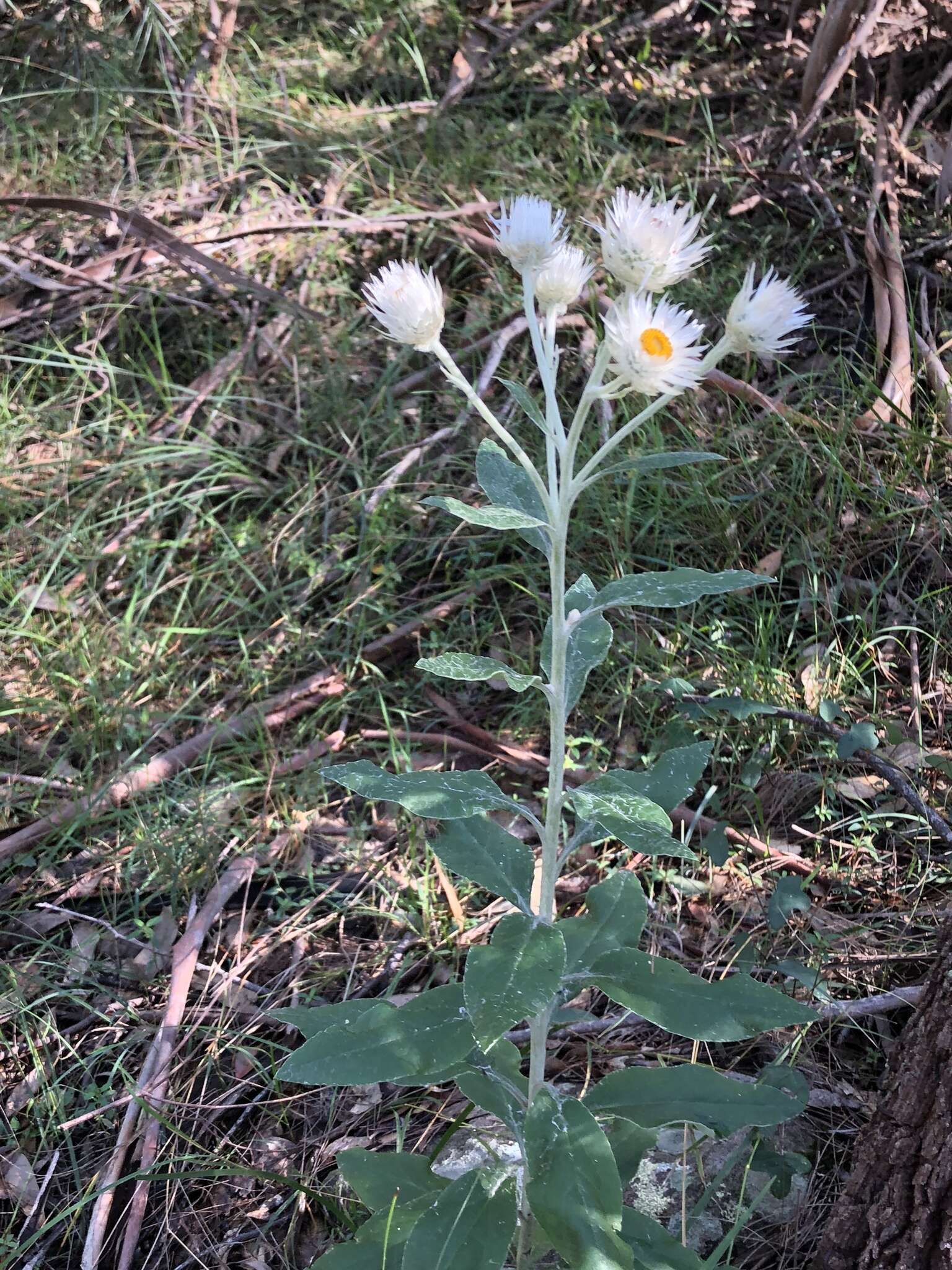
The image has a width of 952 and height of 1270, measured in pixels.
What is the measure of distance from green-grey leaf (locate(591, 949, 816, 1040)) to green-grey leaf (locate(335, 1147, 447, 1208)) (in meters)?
0.37

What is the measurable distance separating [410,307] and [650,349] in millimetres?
294

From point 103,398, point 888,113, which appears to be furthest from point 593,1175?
point 888,113

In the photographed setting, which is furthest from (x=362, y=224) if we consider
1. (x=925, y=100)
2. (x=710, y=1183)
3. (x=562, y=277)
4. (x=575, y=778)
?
(x=710, y=1183)

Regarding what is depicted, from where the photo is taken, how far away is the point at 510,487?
4.28 ft

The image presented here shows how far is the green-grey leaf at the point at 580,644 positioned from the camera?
1335 millimetres

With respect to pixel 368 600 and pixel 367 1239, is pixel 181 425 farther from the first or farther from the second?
pixel 367 1239

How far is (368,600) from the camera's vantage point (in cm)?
256

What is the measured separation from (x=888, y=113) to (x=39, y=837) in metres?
3.26

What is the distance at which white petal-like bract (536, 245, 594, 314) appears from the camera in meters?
1.24

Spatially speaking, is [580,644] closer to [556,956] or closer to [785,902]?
[556,956]

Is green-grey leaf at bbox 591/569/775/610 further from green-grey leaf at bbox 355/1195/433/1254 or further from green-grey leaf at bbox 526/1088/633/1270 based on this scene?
green-grey leaf at bbox 355/1195/433/1254

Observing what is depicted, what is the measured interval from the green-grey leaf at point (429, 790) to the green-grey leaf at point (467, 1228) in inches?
18.0

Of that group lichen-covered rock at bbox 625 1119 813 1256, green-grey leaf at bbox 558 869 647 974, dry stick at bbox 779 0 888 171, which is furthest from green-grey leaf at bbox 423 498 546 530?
dry stick at bbox 779 0 888 171

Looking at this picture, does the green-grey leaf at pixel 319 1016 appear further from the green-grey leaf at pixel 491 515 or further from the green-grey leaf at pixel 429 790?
the green-grey leaf at pixel 491 515
